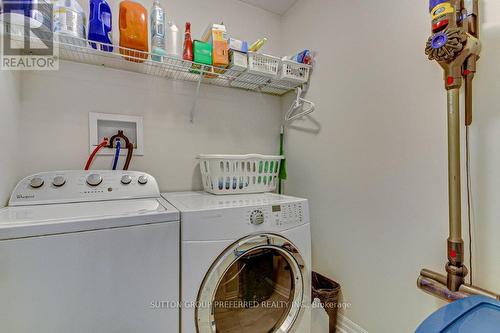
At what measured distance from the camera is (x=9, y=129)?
40.0 inches

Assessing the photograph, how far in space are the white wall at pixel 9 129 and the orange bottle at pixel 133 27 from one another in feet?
1.64

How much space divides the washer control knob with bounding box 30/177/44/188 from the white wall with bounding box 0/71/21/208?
8 cm

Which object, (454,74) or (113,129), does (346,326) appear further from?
(113,129)

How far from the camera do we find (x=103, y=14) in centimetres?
112

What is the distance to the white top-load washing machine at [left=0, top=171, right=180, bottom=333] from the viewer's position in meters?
0.66

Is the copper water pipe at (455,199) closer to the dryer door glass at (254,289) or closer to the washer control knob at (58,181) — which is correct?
the dryer door glass at (254,289)

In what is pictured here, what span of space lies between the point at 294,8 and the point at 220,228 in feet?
5.80

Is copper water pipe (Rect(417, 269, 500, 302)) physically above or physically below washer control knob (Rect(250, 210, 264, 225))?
below

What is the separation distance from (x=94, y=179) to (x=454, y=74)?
1.60 meters

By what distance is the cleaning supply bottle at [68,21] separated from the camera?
1.02 meters

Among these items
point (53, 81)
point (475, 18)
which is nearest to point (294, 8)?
point (475, 18)

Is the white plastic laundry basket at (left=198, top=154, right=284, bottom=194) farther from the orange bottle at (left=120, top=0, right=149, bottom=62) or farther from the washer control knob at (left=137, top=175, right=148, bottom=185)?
the orange bottle at (left=120, top=0, right=149, bottom=62)

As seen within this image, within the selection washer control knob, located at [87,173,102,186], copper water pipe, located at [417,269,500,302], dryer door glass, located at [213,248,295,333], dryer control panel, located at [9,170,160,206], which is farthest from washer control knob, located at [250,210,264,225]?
washer control knob, located at [87,173,102,186]

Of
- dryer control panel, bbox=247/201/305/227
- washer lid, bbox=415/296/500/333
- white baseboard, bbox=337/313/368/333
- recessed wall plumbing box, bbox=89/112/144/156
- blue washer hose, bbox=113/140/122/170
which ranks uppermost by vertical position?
recessed wall plumbing box, bbox=89/112/144/156
